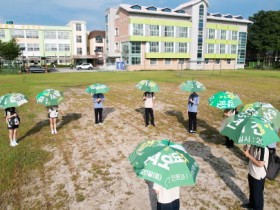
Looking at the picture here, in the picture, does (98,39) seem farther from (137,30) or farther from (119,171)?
(119,171)

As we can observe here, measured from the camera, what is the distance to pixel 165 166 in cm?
329

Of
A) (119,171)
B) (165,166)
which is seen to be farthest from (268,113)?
(119,171)

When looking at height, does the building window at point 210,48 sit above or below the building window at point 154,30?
below

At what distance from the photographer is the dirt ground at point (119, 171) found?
18.2ft

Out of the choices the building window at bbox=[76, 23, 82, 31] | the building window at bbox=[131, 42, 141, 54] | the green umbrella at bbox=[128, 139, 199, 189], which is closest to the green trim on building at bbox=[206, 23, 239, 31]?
the building window at bbox=[131, 42, 141, 54]

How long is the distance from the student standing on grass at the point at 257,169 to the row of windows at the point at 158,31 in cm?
5458

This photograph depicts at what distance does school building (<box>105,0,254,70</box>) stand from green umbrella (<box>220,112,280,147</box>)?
53967mm

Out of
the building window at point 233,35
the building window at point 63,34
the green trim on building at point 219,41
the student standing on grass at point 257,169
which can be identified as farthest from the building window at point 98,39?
the student standing on grass at point 257,169

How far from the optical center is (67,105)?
15781 mm

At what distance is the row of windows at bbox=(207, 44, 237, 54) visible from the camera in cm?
6712

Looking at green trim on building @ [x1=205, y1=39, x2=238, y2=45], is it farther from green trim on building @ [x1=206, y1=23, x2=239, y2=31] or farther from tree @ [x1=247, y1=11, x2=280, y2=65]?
tree @ [x1=247, y1=11, x2=280, y2=65]

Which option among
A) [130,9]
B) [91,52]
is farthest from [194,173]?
[91,52]

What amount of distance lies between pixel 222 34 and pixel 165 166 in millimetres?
71609

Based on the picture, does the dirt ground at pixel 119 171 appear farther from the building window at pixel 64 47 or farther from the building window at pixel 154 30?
the building window at pixel 64 47
